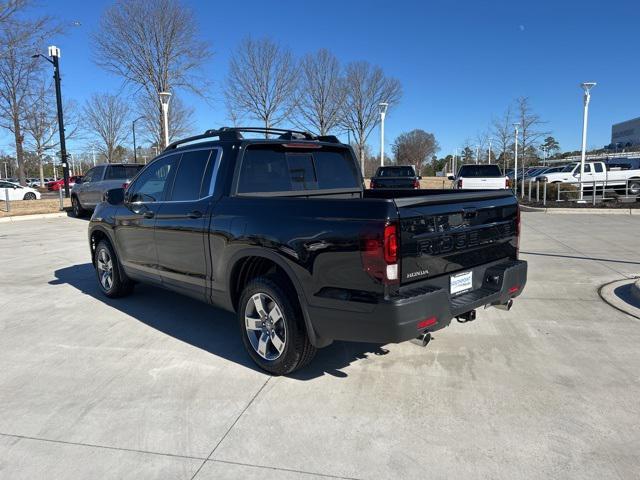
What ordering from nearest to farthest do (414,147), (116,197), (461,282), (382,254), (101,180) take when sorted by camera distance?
(382,254)
(461,282)
(116,197)
(101,180)
(414,147)

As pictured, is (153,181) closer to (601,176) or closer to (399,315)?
(399,315)

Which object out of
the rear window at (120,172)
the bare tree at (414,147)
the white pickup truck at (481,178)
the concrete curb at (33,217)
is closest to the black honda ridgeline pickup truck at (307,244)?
the rear window at (120,172)

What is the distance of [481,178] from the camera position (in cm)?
1702

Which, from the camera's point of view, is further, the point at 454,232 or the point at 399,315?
the point at 454,232

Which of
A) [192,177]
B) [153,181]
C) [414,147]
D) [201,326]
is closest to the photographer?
[192,177]

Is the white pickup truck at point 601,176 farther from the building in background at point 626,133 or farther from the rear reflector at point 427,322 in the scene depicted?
the building in background at point 626,133

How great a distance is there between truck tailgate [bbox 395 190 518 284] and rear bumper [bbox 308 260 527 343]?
0.13 m

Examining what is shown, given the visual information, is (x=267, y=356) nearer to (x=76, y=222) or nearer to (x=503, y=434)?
(x=503, y=434)

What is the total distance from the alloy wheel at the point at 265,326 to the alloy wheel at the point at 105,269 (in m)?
2.97

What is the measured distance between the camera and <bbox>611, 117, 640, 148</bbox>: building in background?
80438 mm

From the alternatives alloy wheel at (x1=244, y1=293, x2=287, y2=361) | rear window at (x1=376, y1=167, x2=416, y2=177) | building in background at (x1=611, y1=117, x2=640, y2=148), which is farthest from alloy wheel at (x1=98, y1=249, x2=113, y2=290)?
building in background at (x1=611, y1=117, x2=640, y2=148)

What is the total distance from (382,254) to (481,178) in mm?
15227

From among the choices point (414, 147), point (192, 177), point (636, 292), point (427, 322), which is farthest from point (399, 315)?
point (414, 147)

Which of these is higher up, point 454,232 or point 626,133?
point 626,133
